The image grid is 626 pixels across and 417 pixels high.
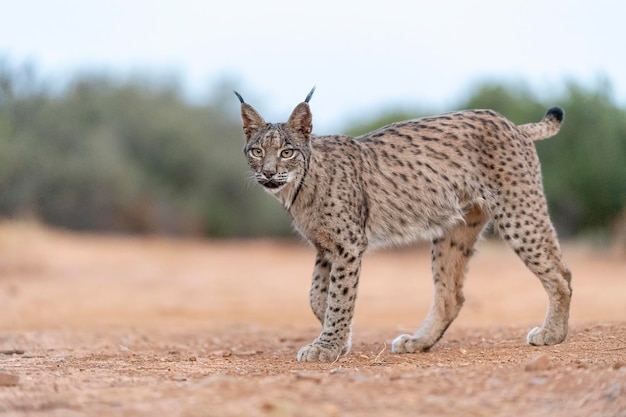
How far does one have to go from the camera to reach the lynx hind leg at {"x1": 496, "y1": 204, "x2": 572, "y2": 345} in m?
7.89

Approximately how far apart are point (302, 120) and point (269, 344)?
227cm

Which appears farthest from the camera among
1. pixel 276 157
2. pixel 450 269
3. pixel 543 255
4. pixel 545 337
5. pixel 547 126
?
pixel 547 126

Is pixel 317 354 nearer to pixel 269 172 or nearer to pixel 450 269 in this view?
pixel 269 172

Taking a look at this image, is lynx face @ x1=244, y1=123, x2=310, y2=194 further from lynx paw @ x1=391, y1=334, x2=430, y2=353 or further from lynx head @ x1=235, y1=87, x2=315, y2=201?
lynx paw @ x1=391, y1=334, x2=430, y2=353

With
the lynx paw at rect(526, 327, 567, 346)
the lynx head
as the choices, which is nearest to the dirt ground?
the lynx paw at rect(526, 327, 567, 346)

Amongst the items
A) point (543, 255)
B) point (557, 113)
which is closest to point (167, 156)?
point (557, 113)

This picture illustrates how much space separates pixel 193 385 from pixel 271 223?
31.5 metres

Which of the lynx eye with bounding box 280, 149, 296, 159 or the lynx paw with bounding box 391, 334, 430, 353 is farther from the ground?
the lynx eye with bounding box 280, 149, 296, 159

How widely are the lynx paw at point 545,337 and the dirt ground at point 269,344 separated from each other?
0.08m

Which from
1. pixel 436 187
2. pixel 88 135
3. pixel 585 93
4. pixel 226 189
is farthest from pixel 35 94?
pixel 436 187

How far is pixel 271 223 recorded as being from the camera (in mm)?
36594

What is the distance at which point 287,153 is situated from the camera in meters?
7.56

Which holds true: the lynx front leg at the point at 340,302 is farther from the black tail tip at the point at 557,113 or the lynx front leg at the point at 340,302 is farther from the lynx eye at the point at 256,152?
the black tail tip at the point at 557,113

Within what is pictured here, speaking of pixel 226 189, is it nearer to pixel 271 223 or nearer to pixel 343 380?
pixel 271 223
